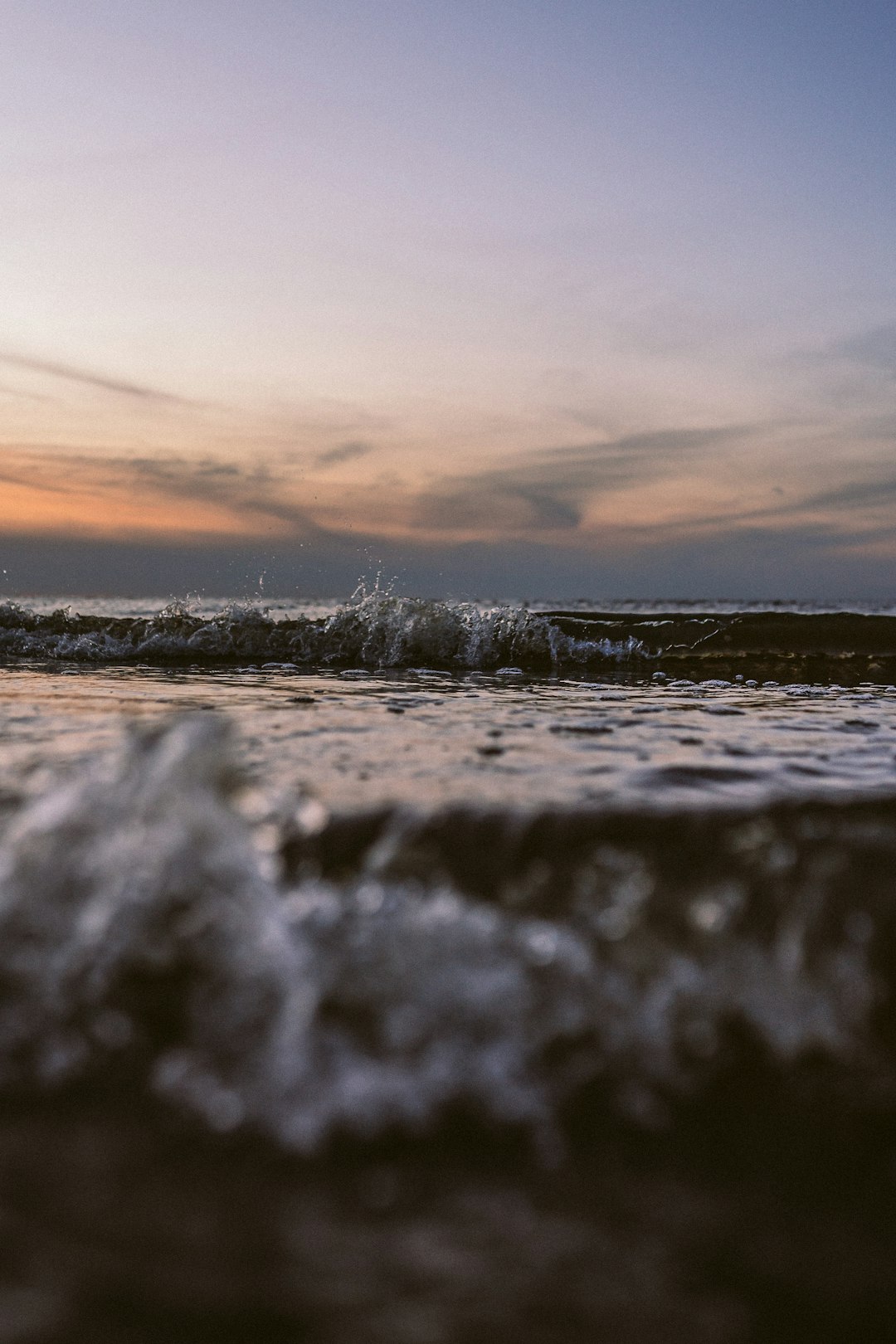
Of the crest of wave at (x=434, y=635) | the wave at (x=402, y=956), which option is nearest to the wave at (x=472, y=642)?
the crest of wave at (x=434, y=635)

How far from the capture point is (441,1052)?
182cm

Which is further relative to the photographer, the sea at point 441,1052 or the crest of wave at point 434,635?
the crest of wave at point 434,635

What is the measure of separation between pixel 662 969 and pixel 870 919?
53 cm

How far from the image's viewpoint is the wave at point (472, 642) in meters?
9.23

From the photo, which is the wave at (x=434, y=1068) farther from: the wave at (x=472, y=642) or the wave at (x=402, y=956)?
the wave at (x=472, y=642)

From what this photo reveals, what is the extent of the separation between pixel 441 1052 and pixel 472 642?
7912 millimetres

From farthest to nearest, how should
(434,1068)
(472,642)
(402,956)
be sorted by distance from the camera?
1. (472,642)
2. (402,956)
3. (434,1068)

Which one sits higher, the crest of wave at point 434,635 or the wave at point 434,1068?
the crest of wave at point 434,635

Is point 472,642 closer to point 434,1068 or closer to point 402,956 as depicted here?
point 402,956

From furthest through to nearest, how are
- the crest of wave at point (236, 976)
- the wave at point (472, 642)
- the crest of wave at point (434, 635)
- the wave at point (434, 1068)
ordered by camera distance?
1. the crest of wave at point (434, 635)
2. the wave at point (472, 642)
3. the crest of wave at point (236, 976)
4. the wave at point (434, 1068)

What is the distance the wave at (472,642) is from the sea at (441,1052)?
6.21 meters

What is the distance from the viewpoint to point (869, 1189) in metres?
1.53

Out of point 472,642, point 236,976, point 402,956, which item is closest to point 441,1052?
point 402,956

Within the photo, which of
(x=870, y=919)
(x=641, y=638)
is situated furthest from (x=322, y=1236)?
(x=641, y=638)
